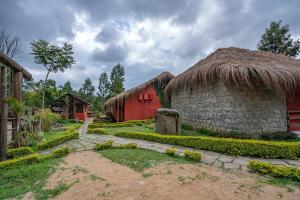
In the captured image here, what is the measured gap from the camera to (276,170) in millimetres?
3783

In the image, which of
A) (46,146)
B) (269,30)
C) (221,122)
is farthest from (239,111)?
(269,30)

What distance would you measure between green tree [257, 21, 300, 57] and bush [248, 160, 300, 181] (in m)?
21.5

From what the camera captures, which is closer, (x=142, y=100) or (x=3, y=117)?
(x=3, y=117)

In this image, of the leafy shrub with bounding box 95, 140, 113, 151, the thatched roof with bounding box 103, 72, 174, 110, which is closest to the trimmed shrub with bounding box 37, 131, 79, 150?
the leafy shrub with bounding box 95, 140, 113, 151

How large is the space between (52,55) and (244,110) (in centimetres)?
2031

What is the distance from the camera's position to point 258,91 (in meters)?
7.10

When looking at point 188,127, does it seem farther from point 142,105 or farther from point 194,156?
point 142,105

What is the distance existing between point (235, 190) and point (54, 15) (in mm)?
8627

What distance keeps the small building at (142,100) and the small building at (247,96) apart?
23.7 feet

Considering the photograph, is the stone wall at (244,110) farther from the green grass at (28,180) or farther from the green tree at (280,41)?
the green tree at (280,41)

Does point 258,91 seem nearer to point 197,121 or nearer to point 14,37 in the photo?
point 197,121

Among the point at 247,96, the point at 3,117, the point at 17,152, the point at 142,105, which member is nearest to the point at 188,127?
the point at 247,96

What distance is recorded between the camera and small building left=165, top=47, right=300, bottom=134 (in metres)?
6.57

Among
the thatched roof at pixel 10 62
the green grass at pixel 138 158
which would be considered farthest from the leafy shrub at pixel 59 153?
the thatched roof at pixel 10 62
